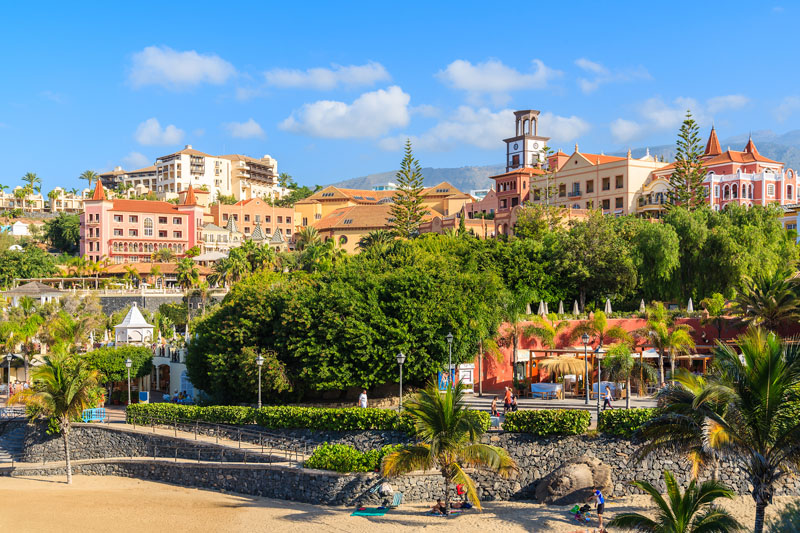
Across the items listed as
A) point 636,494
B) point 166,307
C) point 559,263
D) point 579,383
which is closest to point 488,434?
point 636,494

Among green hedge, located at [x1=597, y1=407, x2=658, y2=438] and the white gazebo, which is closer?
green hedge, located at [x1=597, y1=407, x2=658, y2=438]

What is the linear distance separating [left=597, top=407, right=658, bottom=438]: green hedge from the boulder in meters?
1.02

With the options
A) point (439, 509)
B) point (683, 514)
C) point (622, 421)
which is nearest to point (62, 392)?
point (439, 509)

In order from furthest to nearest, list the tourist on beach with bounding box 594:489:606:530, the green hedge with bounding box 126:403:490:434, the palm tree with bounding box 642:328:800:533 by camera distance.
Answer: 1. the green hedge with bounding box 126:403:490:434
2. the tourist on beach with bounding box 594:489:606:530
3. the palm tree with bounding box 642:328:800:533

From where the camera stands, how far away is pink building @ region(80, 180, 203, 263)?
90.2 meters

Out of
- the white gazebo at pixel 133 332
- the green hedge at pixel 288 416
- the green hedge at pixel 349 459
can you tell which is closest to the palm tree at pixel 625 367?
the green hedge at pixel 288 416

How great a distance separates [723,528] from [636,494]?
9795 mm

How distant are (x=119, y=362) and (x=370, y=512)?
17.5 metres

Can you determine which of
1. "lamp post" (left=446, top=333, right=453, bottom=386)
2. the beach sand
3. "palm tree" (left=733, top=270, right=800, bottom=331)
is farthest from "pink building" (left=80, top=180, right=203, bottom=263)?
"palm tree" (left=733, top=270, right=800, bottom=331)

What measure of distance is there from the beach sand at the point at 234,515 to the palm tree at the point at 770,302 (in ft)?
33.1

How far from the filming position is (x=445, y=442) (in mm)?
19797

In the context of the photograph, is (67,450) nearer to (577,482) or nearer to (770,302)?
(577,482)

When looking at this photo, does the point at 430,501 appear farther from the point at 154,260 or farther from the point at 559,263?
the point at 154,260

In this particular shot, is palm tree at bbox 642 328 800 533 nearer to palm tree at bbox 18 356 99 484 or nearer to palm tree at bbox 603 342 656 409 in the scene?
palm tree at bbox 603 342 656 409
